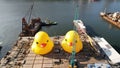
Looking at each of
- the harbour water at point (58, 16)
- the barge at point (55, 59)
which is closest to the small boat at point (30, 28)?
the harbour water at point (58, 16)

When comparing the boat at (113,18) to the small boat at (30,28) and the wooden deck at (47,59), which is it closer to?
the small boat at (30,28)

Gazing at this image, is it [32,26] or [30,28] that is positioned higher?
[32,26]

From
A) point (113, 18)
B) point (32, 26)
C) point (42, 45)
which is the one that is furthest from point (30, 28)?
point (113, 18)

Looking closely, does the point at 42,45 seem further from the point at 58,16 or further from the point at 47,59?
the point at 58,16

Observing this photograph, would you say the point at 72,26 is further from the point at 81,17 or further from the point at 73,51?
the point at 73,51

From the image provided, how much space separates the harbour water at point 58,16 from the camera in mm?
64900

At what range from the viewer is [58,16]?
83.9 m

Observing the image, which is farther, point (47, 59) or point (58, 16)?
point (58, 16)

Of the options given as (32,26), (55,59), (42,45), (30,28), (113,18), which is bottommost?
(113,18)

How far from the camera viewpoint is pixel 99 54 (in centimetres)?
4131

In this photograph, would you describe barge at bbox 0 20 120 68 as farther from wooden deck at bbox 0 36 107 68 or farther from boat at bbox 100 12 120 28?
boat at bbox 100 12 120 28

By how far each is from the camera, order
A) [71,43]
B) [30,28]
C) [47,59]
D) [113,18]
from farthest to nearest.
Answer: [113,18] < [30,28] < [71,43] < [47,59]

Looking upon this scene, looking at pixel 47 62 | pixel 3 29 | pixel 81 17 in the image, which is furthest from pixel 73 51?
pixel 81 17

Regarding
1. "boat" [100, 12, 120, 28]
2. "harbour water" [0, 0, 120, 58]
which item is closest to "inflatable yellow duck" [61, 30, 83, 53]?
"harbour water" [0, 0, 120, 58]
